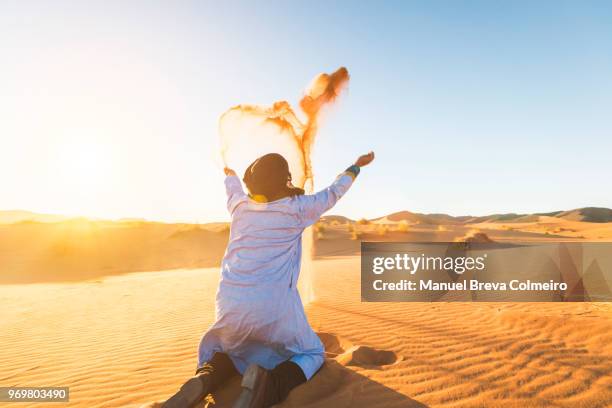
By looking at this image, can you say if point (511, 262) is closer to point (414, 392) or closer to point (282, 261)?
point (414, 392)

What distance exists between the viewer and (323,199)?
3.18 m

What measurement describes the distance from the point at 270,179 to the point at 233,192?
50cm

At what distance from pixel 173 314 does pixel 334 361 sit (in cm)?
453

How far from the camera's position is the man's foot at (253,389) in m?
2.49

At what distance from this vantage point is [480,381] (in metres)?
3.38

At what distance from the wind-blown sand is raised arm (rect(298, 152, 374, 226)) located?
4.35 ft

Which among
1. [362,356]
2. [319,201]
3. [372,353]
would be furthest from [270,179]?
[372,353]

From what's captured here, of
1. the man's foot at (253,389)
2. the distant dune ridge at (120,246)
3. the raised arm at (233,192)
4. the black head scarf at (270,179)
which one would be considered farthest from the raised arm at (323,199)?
the distant dune ridge at (120,246)

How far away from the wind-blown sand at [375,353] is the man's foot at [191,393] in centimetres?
36

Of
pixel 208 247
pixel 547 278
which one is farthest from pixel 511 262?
pixel 208 247

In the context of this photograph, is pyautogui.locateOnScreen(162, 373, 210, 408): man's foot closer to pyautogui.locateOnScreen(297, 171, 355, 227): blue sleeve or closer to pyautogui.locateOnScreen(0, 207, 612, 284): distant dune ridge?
pyautogui.locateOnScreen(297, 171, 355, 227): blue sleeve

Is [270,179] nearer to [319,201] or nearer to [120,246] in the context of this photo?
[319,201]

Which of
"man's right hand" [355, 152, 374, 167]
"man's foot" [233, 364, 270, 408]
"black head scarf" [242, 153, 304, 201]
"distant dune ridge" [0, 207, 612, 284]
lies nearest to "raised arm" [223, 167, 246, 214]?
"black head scarf" [242, 153, 304, 201]

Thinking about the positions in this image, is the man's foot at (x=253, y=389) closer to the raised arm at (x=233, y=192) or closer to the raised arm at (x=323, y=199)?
the raised arm at (x=323, y=199)
